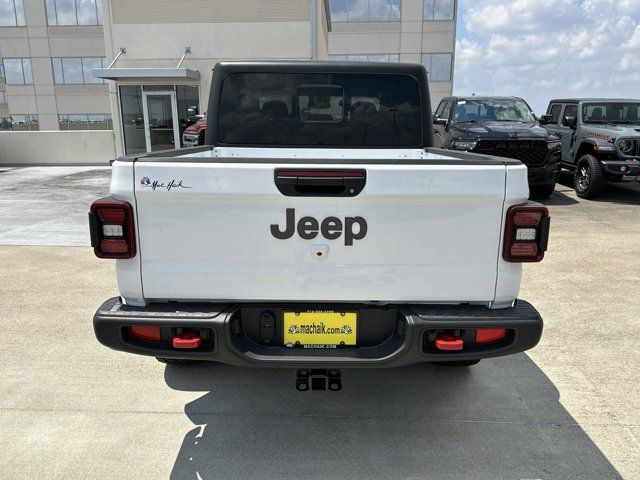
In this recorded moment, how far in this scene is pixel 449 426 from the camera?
3020 mm

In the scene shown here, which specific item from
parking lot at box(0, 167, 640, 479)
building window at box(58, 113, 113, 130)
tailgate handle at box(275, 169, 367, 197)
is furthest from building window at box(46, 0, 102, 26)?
tailgate handle at box(275, 169, 367, 197)

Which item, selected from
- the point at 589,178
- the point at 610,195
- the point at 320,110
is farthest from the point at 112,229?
the point at 610,195

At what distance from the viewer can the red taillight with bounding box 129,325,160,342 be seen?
2.54 meters

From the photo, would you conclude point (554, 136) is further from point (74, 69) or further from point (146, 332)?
point (74, 69)

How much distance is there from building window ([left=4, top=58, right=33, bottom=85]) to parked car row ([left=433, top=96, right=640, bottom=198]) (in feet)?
155

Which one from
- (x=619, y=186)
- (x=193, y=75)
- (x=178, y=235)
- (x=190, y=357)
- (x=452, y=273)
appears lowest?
(x=619, y=186)

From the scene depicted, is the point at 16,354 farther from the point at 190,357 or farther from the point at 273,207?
the point at 273,207

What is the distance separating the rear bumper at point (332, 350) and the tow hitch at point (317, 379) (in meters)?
0.31

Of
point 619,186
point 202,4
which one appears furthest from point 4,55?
point 619,186

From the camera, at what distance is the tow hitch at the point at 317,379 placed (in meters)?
2.78

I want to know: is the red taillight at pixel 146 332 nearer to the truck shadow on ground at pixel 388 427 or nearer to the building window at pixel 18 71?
the truck shadow on ground at pixel 388 427

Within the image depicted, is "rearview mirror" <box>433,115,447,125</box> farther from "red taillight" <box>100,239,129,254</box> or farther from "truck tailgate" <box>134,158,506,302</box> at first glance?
"red taillight" <box>100,239,129,254</box>

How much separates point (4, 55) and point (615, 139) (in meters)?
52.0

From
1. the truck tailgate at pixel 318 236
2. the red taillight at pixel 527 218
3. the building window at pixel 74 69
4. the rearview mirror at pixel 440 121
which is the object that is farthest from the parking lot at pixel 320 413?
the building window at pixel 74 69
